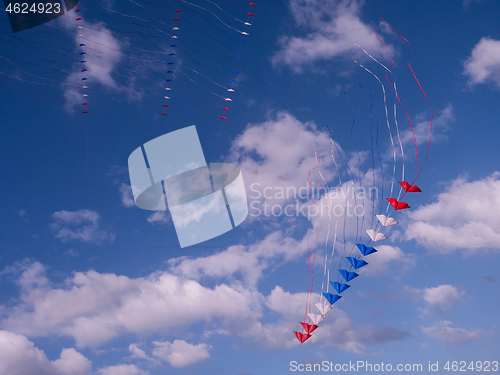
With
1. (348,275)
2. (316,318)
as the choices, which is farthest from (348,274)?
(316,318)

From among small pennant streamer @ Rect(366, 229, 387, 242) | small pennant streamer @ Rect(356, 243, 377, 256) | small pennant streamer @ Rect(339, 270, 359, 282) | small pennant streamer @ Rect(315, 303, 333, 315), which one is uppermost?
small pennant streamer @ Rect(366, 229, 387, 242)

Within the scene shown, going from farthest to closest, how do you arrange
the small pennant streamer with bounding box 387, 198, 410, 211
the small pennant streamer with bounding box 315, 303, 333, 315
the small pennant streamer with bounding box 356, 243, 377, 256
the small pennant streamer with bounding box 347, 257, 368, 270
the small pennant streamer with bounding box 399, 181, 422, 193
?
the small pennant streamer with bounding box 315, 303, 333, 315, the small pennant streamer with bounding box 347, 257, 368, 270, the small pennant streamer with bounding box 356, 243, 377, 256, the small pennant streamer with bounding box 387, 198, 410, 211, the small pennant streamer with bounding box 399, 181, 422, 193

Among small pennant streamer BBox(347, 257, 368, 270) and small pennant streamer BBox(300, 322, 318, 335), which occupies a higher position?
small pennant streamer BBox(347, 257, 368, 270)

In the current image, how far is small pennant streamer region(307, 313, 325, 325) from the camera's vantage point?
22.0 meters

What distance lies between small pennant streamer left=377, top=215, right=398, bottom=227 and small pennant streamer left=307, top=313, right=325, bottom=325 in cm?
756

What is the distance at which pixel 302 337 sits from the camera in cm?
2258

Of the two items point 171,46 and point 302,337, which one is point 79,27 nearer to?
point 171,46

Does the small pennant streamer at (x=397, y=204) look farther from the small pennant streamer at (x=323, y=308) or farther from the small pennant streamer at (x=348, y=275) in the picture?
the small pennant streamer at (x=323, y=308)

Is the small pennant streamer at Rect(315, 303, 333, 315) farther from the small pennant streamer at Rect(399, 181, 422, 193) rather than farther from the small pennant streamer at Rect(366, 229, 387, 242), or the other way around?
the small pennant streamer at Rect(399, 181, 422, 193)

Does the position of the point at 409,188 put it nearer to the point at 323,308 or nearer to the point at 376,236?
the point at 376,236

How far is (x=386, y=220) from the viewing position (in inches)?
797

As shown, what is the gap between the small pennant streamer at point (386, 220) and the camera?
19969 mm

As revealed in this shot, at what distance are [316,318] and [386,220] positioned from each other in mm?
8163

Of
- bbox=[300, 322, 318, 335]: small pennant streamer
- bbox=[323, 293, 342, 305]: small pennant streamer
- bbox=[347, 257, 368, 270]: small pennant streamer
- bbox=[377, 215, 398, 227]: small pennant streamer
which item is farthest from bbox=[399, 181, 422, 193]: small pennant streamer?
bbox=[300, 322, 318, 335]: small pennant streamer
